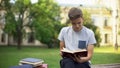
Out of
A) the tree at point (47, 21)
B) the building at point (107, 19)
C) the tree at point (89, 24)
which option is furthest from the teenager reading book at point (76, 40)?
the building at point (107, 19)

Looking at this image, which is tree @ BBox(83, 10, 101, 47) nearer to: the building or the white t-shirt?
the building

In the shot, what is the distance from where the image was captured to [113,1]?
430 cm

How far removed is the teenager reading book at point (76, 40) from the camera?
2.17 metres

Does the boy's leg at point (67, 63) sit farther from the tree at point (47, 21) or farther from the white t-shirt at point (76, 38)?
the tree at point (47, 21)

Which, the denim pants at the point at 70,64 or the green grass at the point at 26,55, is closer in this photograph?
the denim pants at the point at 70,64

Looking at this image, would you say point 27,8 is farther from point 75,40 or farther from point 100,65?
point 75,40

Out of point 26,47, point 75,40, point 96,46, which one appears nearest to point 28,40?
point 26,47

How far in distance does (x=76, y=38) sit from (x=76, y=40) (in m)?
0.02

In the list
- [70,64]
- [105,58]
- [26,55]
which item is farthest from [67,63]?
[105,58]

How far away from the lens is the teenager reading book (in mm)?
2168

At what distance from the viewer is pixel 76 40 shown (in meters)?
2.31

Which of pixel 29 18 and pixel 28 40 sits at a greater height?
pixel 29 18

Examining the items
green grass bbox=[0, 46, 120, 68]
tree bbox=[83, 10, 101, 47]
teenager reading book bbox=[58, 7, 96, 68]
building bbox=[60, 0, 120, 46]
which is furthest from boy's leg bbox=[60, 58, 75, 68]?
building bbox=[60, 0, 120, 46]

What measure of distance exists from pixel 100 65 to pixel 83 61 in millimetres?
2114
